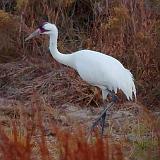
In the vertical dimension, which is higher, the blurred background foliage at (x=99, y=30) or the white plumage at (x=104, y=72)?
the blurred background foliage at (x=99, y=30)

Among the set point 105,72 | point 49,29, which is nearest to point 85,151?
point 105,72

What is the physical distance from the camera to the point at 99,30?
330 inches

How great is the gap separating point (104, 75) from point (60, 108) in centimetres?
109

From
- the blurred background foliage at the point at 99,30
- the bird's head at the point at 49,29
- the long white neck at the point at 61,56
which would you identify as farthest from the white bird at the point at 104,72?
the blurred background foliage at the point at 99,30

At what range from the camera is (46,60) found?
8539mm

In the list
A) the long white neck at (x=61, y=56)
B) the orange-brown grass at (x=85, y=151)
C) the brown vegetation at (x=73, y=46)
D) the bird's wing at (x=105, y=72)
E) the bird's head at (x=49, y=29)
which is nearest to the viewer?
the orange-brown grass at (x=85, y=151)

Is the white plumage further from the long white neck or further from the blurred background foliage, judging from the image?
the blurred background foliage

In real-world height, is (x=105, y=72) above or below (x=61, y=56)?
below

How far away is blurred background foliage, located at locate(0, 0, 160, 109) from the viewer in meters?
7.69

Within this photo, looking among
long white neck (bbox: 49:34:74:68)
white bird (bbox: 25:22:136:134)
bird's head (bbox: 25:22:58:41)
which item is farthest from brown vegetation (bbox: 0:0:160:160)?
bird's head (bbox: 25:22:58:41)

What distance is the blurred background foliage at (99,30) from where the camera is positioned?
769cm

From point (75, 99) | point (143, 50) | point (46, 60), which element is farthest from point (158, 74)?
point (46, 60)

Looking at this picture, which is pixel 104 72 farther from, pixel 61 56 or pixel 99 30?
pixel 99 30

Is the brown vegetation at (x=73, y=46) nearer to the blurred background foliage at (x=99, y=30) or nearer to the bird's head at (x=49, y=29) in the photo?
the blurred background foliage at (x=99, y=30)
